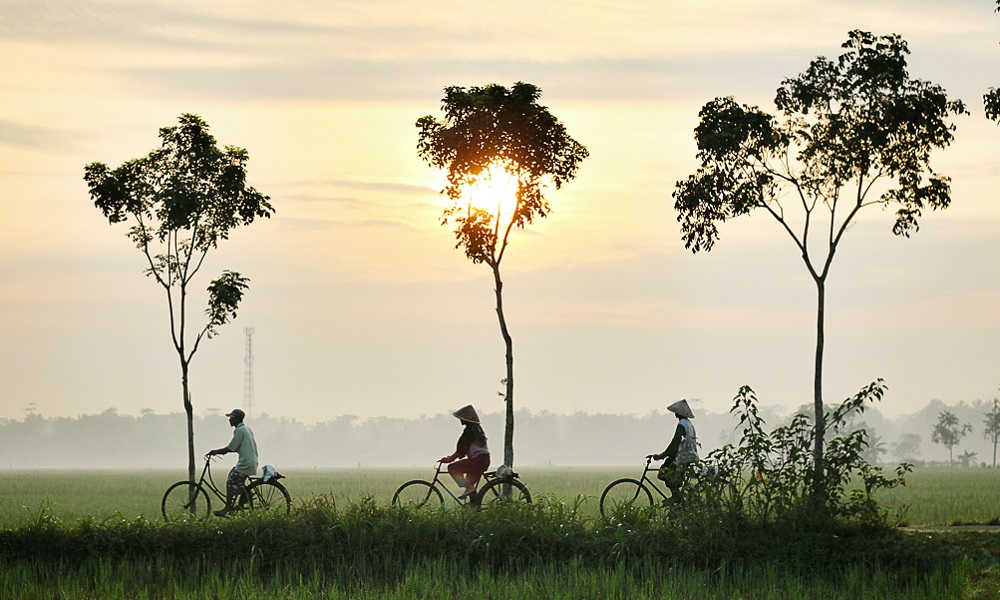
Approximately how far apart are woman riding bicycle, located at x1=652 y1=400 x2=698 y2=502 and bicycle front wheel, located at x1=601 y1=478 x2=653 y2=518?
83 centimetres

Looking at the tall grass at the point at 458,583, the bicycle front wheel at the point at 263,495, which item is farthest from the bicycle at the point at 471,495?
the tall grass at the point at 458,583

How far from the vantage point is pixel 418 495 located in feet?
70.5

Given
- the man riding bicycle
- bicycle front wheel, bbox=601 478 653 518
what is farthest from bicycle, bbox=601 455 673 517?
the man riding bicycle

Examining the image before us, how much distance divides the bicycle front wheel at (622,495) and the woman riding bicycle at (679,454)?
830 mm

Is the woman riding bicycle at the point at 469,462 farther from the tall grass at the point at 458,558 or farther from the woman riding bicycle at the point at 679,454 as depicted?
the woman riding bicycle at the point at 679,454

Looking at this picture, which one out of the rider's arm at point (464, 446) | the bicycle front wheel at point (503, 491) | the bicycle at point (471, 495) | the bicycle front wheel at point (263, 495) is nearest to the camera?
the bicycle front wheel at point (503, 491)

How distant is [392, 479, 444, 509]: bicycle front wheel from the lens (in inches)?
811

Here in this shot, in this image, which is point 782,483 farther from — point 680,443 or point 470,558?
point 470,558

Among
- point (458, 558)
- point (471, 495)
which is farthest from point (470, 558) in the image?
point (471, 495)

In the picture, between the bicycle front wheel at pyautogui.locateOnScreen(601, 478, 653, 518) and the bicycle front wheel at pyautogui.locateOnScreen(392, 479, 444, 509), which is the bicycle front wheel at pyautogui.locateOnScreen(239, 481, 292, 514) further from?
the bicycle front wheel at pyautogui.locateOnScreen(601, 478, 653, 518)

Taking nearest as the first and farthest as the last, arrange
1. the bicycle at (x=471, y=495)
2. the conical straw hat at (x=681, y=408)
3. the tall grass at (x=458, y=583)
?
the tall grass at (x=458, y=583)
the conical straw hat at (x=681, y=408)
the bicycle at (x=471, y=495)

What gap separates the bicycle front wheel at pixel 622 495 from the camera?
20250 mm

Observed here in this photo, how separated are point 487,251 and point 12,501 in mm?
22534

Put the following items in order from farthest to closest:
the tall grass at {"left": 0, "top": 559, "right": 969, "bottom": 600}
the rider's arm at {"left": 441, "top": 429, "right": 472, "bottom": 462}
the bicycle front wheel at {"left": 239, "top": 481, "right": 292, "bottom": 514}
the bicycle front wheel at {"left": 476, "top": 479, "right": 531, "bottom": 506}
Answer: the bicycle front wheel at {"left": 239, "top": 481, "right": 292, "bottom": 514} < the rider's arm at {"left": 441, "top": 429, "right": 472, "bottom": 462} < the bicycle front wheel at {"left": 476, "top": 479, "right": 531, "bottom": 506} < the tall grass at {"left": 0, "top": 559, "right": 969, "bottom": 600}
